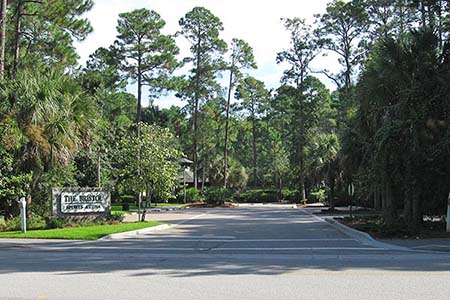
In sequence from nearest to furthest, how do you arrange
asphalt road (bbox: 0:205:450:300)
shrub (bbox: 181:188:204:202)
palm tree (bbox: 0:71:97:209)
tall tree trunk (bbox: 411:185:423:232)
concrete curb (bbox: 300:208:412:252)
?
1. asphalt road (bbox: 0:205:450:300)
2. concrete curb (bbox: 300:208:412:252)
3. tall tree trunk (bbox: 411:185:423:232)
4. palm tree (bbox: 0:71:97:209)
5. shrub (bbox: 181:188:204:202)

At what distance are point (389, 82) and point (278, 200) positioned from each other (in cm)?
4286

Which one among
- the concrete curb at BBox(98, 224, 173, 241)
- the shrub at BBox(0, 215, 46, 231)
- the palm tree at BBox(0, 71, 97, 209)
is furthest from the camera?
the palm tree at BBox(0, 71, 97, 209)

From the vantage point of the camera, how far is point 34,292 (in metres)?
8.66

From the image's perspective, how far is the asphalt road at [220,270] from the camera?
28.1 ft

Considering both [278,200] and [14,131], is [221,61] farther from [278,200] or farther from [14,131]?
[14,131]

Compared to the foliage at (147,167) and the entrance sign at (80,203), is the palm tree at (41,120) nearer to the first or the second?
the entrance sign at (80,203)

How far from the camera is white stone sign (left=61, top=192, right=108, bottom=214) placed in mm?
24281

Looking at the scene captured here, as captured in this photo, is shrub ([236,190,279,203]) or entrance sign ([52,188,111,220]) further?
shrub ([236,190,279,203])

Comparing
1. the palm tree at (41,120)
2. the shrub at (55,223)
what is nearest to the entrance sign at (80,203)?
the shrub at (55,223)

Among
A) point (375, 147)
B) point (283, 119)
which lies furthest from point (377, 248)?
point (283, 119)

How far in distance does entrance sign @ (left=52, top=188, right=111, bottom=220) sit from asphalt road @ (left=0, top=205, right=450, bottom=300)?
6529 millimetres

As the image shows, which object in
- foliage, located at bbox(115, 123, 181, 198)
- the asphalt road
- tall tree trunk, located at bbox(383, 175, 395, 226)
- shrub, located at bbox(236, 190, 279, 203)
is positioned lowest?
shrub, located at bbox(236, 190, 279, 203)

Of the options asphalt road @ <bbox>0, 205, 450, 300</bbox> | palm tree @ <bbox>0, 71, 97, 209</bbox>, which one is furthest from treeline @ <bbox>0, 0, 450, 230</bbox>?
asphalt road @ <bbox>0, 205, 450, 300</bbox>

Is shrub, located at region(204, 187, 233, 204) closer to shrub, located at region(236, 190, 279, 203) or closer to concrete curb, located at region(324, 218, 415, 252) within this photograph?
shrub, located at region(236, 190, 279, 203)
